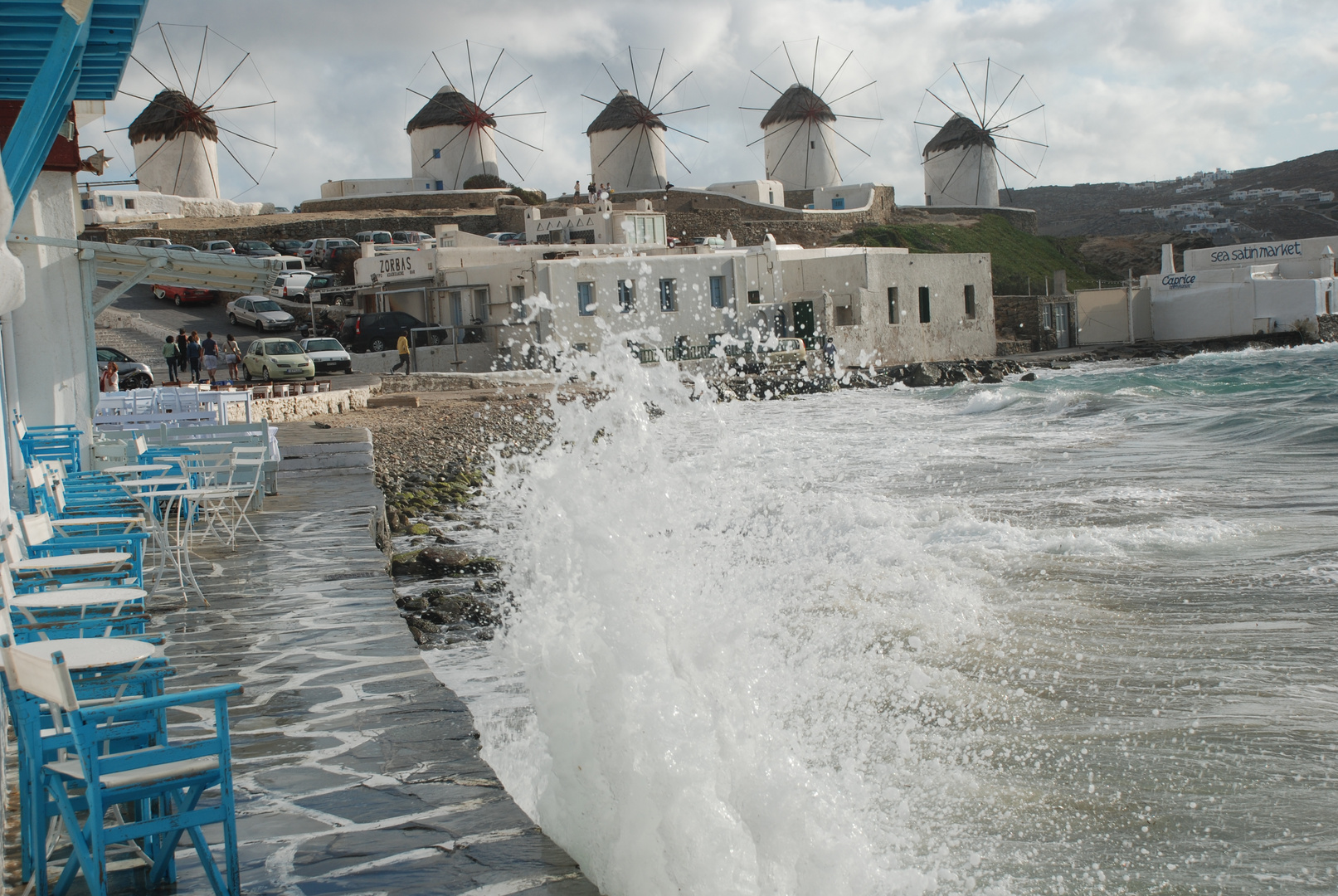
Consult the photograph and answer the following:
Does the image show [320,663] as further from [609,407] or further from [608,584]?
[609,407]

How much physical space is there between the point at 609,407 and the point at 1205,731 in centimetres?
405

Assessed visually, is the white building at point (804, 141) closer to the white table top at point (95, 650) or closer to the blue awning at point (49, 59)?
the blue awning at point (49, 59)

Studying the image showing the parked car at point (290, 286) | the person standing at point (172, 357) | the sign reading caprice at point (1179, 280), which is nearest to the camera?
the person standing at point (172, 357)

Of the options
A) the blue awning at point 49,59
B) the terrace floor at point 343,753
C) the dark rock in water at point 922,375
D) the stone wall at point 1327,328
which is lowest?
the terrace floor at point 343,753

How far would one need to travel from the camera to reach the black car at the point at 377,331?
31531 millimetres

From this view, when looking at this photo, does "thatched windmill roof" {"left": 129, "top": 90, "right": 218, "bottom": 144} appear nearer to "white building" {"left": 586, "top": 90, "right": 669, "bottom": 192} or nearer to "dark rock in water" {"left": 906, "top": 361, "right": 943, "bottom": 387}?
"white building" {"left": 586, "top": 90, "right": 669, "bottom": 192}

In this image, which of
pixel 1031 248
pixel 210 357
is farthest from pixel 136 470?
pixel 1031 248

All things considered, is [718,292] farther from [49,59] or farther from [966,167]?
[966,167]

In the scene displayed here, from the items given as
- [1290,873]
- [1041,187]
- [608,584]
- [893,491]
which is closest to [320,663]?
[608,584]

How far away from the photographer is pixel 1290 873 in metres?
4.26

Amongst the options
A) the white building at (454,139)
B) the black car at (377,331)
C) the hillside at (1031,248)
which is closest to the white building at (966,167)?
the hillside at (1031,248)

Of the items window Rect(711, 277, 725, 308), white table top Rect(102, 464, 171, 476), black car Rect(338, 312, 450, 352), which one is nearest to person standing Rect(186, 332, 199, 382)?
black car Rect(338, 312, 450, 352)

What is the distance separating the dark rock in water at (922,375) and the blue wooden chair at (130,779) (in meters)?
33.2

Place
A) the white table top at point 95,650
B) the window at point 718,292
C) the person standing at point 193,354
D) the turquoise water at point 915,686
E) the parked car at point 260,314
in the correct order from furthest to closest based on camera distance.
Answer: the window at point 718,292 < the parked car at point 260,314 < the person standing at point 193,354 < the turquoise water at point 915,686 < the white table top at point 95,650
